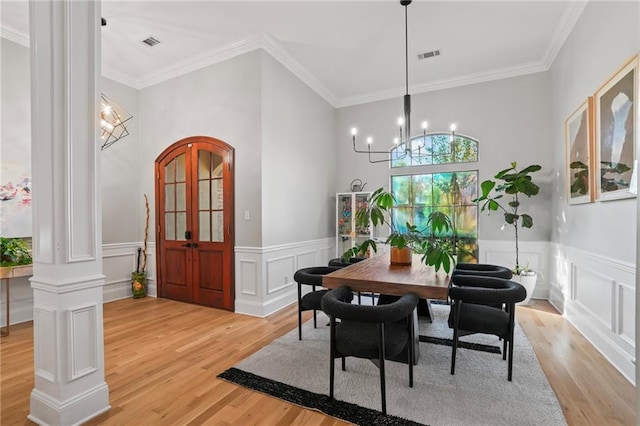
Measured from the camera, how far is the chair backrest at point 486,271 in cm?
296

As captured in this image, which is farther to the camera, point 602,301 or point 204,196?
point 204,196

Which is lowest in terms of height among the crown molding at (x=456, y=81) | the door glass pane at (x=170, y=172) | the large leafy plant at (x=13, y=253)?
the large leafy plant at (x=13, y=253)

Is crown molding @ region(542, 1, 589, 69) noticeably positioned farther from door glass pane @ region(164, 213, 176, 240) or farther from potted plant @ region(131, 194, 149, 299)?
potted plant @ region(131, 194, 149, 299)

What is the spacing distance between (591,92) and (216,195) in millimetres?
4407

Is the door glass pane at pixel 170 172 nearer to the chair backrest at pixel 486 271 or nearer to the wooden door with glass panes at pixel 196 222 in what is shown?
the wooden door with glass panes at pixel 196 222

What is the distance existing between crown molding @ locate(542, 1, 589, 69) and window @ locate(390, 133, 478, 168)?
1.39 metres

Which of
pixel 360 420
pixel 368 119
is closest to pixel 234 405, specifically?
pixel 360 420

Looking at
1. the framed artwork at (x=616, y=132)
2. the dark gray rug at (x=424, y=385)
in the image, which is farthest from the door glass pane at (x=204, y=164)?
the framed artwork at (x=616, y=132)

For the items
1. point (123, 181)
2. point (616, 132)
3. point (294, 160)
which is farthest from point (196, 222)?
point (616, 132)

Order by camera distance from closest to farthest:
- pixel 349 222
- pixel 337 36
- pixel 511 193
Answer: pixel 337 36
pixel 511 193
pixel 349 222

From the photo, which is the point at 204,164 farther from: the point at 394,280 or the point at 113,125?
the point at 394,280

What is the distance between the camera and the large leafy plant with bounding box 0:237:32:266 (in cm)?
329

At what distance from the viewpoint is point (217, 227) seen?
14.0 feet

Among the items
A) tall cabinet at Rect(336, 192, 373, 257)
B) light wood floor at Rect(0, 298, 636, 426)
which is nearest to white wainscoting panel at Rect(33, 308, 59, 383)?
light wood floor at Rect(0, 298, 636, 426)
